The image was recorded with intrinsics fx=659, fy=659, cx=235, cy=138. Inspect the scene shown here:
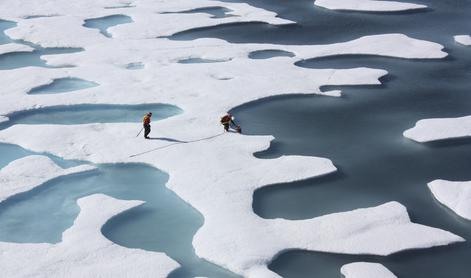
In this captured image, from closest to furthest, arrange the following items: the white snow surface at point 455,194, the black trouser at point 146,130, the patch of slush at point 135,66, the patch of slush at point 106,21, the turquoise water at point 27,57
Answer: the white snow surface at point 455,194
the black trouser at point 146,130
the patch of slush at point 135,66
the turquoise water at point 27,57
the patch of slush at point 106,21

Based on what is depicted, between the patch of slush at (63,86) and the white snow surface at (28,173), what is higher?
the patch of slush at (63,86)

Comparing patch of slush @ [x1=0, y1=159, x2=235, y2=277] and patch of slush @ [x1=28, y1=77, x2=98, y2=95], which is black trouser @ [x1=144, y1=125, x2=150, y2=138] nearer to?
patch of slush @ [x1=0, y1=159, x2=235, y2=277]

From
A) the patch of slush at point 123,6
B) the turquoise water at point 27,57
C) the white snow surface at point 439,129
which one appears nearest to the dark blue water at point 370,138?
the white snow surface at point 439,129

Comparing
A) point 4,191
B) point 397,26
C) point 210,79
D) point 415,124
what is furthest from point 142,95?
point 397,26

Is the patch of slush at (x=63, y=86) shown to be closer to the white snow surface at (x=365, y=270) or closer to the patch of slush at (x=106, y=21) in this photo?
the patch of slush at (x=106, y=21)

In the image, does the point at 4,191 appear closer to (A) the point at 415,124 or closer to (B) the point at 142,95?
(B) the point at 142,95

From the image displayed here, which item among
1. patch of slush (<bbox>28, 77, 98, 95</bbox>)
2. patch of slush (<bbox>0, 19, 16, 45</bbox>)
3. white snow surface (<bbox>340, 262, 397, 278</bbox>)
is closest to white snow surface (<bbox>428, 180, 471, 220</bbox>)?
white snow surface (<bbox>340, 262, 397, 278</bbox>)

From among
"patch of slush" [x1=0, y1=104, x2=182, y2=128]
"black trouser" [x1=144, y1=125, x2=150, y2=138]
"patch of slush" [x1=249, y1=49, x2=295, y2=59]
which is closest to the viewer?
"black trouser" [x1=144, y1=125, x2=150, y2=138]
